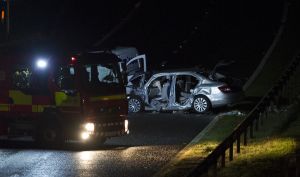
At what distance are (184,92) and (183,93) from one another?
0.23ft

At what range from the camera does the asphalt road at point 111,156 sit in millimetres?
11883

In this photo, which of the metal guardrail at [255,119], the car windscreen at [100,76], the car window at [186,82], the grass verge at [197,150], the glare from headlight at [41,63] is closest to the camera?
the metal guardrail at [255,119]

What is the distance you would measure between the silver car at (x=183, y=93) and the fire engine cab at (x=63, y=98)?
660cm

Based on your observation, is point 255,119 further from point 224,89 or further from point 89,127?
point 224,89

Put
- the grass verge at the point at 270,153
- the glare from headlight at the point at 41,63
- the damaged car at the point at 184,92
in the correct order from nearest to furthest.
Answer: the grass verge at the point at 270,153, the glare from headlight at the point at 41,63, the damaged car at the point at 184,92

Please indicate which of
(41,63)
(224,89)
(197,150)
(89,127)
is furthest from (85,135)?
(224,89)

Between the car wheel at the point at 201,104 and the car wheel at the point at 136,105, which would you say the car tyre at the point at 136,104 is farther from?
the car wheel at the point at 201,104

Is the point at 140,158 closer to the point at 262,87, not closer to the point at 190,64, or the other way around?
→ the point at 262,87

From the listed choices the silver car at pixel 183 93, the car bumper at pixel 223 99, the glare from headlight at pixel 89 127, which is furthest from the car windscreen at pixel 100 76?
the car bumper at pixel 223 99


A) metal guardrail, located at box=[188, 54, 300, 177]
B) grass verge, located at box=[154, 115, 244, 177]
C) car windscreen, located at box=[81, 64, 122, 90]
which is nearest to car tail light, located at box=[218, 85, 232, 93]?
metal guardrail, located at box=[188, 54, 300, 177]

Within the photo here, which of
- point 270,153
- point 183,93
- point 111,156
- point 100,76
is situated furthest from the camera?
point 183,93

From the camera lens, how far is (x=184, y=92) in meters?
22.0

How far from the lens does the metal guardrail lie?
9165 mm

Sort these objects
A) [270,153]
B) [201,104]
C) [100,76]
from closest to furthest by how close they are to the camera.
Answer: [270,153] → [100,76] → [201,104]
